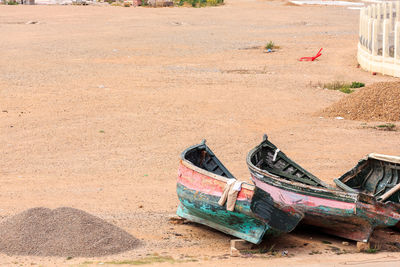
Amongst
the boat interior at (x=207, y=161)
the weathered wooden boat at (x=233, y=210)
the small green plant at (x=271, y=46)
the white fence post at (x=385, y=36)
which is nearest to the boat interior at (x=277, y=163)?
the boat interior at (x=207, y=161)

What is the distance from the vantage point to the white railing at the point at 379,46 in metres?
22.4

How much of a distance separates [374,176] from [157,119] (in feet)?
23.4

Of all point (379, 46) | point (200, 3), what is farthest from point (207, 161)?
point (200, 3)

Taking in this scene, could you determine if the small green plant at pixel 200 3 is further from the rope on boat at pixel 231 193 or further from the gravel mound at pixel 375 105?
the rope on boat at pixel 231 193

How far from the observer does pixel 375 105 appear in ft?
58.0

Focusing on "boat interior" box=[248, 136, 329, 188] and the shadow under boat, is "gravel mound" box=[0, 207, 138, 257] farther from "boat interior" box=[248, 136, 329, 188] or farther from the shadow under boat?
the shadow under boat

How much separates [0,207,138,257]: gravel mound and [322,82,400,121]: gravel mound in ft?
30.2

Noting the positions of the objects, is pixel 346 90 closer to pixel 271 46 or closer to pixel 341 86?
pixel 341 86

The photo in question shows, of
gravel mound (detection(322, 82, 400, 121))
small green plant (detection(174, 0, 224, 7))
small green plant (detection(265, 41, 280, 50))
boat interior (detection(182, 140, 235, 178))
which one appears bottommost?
small green plant (detection(174, 0, 224, 7))

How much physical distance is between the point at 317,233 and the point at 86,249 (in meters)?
3.10

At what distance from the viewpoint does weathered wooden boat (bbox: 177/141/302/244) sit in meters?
9.20

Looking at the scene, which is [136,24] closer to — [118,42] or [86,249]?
[118,42]

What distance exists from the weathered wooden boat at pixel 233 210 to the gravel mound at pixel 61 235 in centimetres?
91

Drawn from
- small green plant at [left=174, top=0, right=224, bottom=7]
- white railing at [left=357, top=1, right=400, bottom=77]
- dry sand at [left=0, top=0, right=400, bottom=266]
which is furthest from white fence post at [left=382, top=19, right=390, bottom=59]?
small green plant at [left=174, top=0, right=224, bottom=7]
